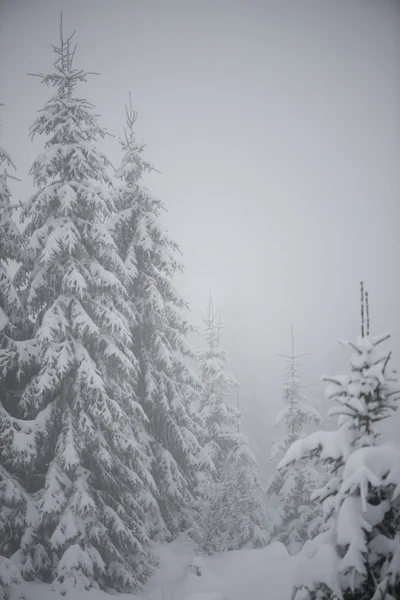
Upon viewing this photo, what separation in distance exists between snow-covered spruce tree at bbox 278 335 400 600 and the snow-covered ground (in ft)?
21.6

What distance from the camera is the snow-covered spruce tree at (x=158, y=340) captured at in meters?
14.4

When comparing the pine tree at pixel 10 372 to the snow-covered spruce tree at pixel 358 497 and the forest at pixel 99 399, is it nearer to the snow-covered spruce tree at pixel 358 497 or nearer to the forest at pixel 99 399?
the forest at pixel 99 399

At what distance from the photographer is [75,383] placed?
34.8 ft

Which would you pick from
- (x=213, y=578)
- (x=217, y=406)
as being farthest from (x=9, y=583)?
(x=217, y=406)

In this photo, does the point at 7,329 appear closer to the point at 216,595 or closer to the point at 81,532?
the point at 81,532

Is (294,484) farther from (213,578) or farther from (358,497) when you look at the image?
(358,497)

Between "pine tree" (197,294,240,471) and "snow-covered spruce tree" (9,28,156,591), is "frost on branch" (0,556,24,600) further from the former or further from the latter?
"pine tree" (197,294,240,471)

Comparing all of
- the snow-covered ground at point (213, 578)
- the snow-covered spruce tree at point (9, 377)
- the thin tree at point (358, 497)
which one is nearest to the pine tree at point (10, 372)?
the snow-covered spruce tree at point (9, 377)

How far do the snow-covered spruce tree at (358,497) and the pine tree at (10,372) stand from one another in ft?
24.5

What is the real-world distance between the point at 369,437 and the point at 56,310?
8645 millimetres

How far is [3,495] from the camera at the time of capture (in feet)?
30.0

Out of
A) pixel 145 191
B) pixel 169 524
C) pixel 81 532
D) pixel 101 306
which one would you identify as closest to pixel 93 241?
pixel 101 306

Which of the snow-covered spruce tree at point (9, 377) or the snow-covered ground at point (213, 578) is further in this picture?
the snow-covered ground at point (213, 578)

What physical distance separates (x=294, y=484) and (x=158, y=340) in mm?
10237
